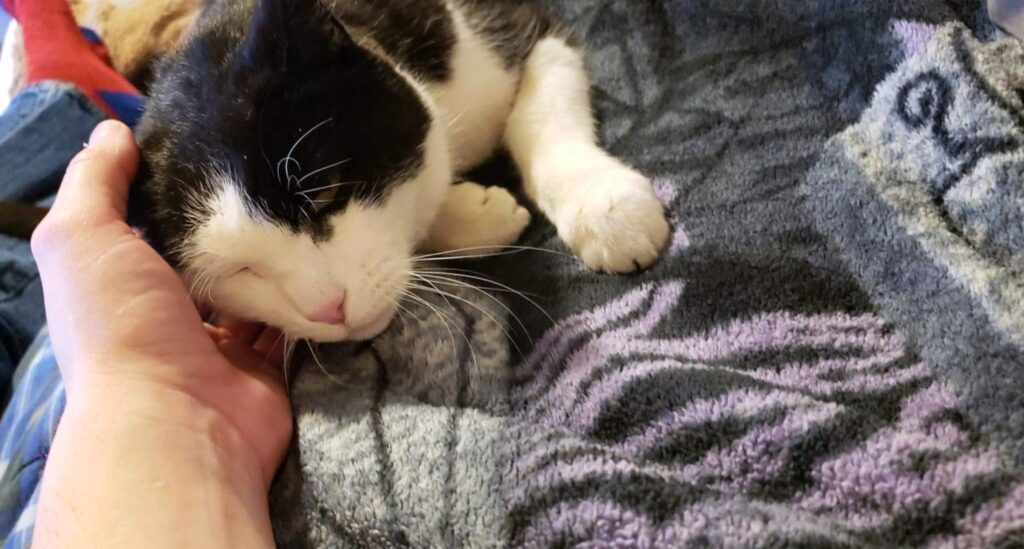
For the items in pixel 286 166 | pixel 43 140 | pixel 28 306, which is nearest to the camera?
pixel 286 166

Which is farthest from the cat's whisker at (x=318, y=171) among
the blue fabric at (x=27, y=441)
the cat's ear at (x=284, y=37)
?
the blue fabric at (x=27, y=441)

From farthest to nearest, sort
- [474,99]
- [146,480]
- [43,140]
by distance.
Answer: [43,140] → [474,99] → [146,480]

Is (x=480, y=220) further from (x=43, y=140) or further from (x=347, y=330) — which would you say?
(x=43, y=140)

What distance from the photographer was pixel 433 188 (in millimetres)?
947

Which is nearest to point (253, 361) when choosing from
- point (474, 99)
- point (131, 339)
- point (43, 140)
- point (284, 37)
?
point (131, 339)

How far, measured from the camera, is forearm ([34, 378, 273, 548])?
64 centimetres

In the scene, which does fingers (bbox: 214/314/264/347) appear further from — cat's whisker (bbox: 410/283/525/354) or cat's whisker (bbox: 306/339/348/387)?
cat's whisker (bbox: 410/283/525/354)

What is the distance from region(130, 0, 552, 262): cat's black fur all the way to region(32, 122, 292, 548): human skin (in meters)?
0.06

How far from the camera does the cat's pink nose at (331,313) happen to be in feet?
2.53

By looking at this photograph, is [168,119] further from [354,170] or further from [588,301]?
[588,301]

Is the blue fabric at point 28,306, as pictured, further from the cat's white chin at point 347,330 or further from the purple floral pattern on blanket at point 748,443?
the purple floral pattern on blanket at point 748,443

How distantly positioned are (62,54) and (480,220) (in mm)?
1044

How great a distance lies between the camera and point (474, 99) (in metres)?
1.13

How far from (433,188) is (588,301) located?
0.89 ft
